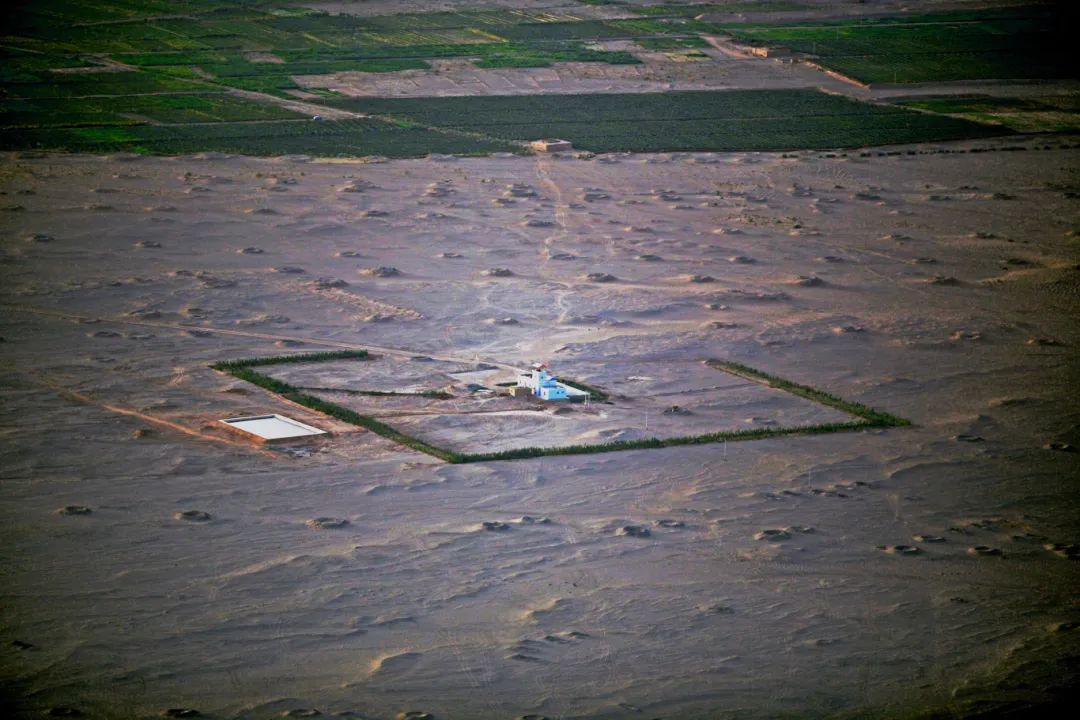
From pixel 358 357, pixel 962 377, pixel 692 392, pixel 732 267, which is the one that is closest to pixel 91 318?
pixel 358 357

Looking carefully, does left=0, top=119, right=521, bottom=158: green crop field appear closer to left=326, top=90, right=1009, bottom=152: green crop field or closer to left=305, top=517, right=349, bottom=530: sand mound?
left=326, top=90, right=1009, bottom=152: green crop field

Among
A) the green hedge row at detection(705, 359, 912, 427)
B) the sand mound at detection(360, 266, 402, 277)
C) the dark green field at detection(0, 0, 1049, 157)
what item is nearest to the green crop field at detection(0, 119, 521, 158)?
the dark green field at detection(0, 0, 1049, 157)

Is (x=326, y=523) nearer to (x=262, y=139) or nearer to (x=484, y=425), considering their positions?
(x=484, y=425)

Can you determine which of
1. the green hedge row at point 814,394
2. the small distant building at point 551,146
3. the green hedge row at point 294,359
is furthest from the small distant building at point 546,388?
the small distant building at point 551,146

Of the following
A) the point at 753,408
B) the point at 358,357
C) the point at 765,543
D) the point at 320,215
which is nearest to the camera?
the point at 765,543

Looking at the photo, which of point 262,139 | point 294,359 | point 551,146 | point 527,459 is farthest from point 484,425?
point 262,139

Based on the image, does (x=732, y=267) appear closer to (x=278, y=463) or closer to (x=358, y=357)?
(x=358, y=357)
